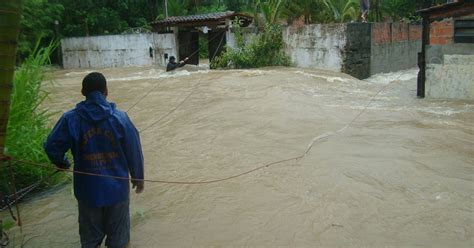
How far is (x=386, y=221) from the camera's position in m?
3.81

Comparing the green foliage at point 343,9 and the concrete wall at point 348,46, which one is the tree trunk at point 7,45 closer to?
the concrete wall at point 348,46

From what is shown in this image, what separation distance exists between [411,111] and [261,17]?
10898 millimetres

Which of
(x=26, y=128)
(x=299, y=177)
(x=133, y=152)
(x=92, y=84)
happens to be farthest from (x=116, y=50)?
(x=133, y=152)

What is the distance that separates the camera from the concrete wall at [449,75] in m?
9.52

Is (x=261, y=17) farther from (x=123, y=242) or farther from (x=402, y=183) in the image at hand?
(x=123, y=242)

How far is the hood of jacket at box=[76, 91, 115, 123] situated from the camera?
3029 millimetres

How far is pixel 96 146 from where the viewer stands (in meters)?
3.07

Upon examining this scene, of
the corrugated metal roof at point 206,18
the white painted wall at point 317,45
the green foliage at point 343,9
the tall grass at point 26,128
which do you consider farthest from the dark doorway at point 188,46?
the tall grass at point 26,128

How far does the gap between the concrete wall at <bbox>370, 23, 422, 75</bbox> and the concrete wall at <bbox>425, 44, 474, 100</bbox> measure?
4.53 m

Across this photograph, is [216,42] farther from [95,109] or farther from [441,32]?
[95,109]

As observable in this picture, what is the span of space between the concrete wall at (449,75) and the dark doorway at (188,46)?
12167 mm

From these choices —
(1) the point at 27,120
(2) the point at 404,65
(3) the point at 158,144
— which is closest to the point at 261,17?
(2) the point at 404,65

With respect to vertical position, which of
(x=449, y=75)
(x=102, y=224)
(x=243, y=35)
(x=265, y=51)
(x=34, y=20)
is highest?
(x=34, y=20)

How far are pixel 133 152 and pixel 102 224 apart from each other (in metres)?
0.61
